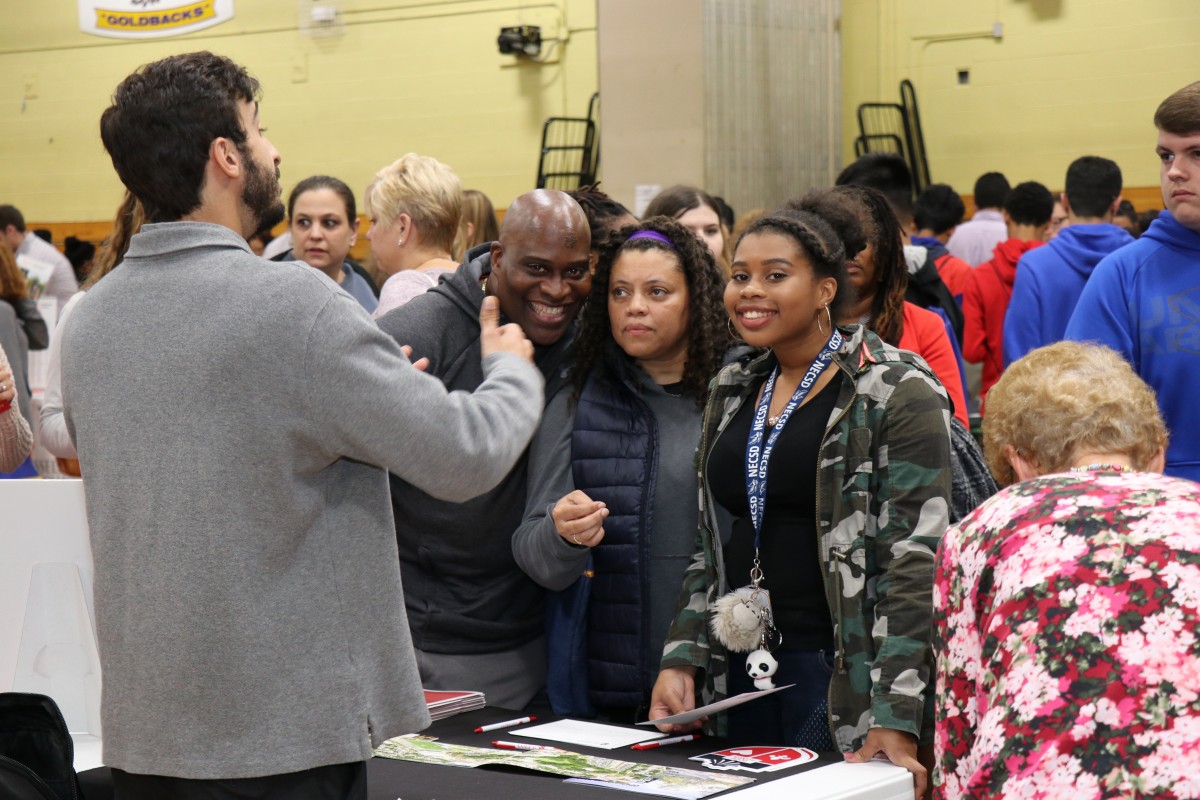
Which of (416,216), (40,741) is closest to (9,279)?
(416,216)

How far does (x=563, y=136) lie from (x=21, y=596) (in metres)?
9.28

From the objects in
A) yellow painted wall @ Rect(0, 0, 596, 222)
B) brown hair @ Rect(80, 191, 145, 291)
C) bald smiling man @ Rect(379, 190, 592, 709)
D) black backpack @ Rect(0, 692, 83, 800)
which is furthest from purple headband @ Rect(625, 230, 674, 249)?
yellow painted wall @ Rect(0, 0, 596, 222)

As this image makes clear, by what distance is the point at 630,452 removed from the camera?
8.05 feet

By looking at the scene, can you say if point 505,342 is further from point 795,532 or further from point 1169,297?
point 1169,297

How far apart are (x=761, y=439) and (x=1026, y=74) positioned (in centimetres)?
854

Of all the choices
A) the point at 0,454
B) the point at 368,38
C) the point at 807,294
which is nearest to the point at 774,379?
the point at 807,294

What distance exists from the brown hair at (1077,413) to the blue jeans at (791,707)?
23.7 inches

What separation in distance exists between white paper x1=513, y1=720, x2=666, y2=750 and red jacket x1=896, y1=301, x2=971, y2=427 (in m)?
1.51

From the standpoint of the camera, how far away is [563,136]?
11.0 m

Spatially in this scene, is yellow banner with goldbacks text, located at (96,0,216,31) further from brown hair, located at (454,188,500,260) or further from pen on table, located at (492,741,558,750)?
pen on table, located at (492,741,558,750)

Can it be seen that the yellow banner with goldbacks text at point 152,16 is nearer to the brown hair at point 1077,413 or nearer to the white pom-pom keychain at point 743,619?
the white pom-pom keychain at point 743,619

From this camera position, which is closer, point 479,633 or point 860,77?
point 479,633

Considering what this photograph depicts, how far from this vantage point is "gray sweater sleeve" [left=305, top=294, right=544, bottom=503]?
144 cm

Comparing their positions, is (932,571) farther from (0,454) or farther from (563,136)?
(563,136)
